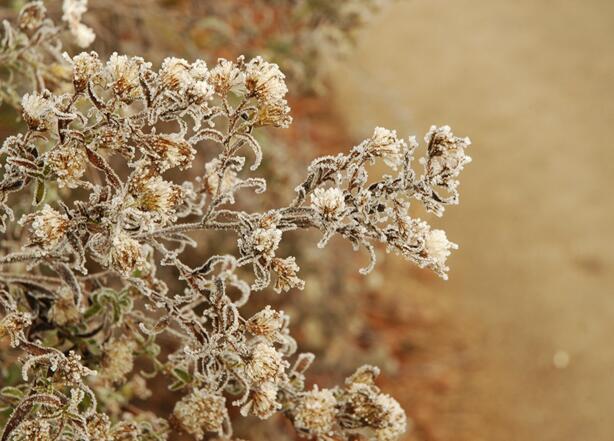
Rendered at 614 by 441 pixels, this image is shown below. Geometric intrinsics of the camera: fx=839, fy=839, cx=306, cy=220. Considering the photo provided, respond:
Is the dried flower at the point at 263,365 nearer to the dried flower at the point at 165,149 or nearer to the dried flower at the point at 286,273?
the dried flower at the point at 286,273

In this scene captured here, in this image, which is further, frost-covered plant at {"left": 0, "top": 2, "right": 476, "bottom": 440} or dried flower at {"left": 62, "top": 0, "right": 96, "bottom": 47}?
dried flower at {"left": 62, "top": 0, "right": 96, "bottom": 47}

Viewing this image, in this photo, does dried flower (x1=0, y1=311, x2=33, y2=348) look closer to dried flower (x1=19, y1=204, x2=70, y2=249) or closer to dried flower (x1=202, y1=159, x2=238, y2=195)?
dried flower (x1=19, y1=204, x2=70, y2=249)

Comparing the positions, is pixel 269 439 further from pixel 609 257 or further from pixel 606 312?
pixel 609 257

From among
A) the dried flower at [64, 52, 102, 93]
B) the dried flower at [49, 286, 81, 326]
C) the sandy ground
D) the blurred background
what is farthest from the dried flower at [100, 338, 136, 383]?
the sandy ground

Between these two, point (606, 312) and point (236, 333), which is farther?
point (606, 312)

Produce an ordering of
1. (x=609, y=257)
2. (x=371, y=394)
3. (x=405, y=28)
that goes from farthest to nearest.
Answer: (x=405, y=28), (x=609, y=257), (x=371, y=394)

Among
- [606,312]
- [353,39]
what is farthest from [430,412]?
[353,39]
